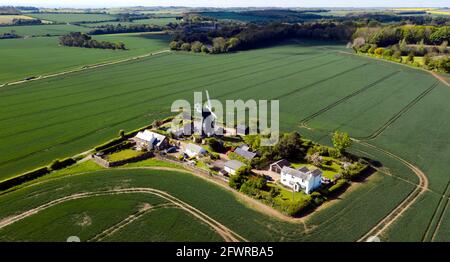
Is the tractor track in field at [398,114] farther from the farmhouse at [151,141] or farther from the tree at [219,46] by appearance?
the tree at [219,46]

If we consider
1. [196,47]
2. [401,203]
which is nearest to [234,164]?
[401,203]

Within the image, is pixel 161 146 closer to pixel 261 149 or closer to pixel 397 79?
pixel 261 149

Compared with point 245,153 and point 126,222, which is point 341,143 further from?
point 126,222

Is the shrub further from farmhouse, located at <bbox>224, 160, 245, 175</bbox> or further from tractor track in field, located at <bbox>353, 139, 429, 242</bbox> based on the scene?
tractor track in field, located at <bbox>353, 139, 429, 242</bbox>

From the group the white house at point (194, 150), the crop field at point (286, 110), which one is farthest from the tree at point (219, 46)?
the white house at point (194, 150)

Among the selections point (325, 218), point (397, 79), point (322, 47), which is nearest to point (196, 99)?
point (325, 218)

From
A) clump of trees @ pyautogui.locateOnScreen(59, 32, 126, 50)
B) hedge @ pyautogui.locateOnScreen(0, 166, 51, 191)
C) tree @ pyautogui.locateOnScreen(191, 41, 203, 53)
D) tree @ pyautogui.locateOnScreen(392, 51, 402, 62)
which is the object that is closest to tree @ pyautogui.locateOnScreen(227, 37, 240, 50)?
tree @ pyautogui.locateOnScreen(191, 41, 203, 53)
